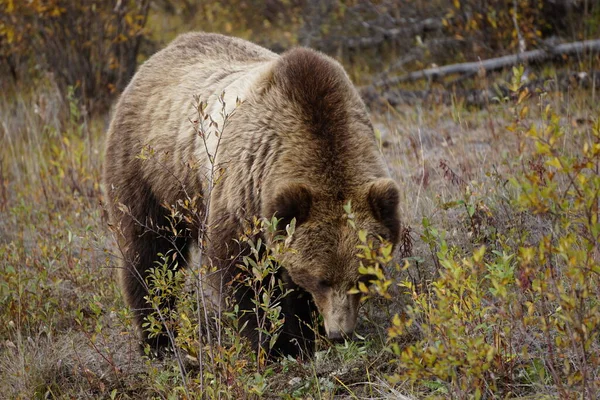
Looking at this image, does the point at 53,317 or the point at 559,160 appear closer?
the point at 559,160

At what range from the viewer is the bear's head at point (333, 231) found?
3.69 meters

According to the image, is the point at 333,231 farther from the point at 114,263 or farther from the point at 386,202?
the point at 114,263

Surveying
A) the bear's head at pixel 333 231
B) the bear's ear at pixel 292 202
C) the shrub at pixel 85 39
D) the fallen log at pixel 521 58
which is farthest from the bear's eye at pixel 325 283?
the shrub at pixel 85 39

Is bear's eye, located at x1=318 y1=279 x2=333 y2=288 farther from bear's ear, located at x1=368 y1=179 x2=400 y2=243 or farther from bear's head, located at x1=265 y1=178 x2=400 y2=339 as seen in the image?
bear's ear, located at x1=368 y1=179 x2=400 y2=243

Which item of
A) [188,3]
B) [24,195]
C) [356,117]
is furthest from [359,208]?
[188,3]

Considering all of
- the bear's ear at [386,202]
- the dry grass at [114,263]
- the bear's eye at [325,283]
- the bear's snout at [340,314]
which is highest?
the bear's ear at [386,202]

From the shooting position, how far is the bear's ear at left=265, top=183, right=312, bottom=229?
12.0 ft

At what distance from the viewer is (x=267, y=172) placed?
4.00m

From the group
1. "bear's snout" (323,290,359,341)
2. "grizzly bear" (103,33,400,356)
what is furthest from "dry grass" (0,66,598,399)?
"grizzly bear" (103,33,400,356)

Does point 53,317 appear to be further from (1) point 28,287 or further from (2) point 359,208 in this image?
(2) point 359,208

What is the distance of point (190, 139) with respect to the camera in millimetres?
4633

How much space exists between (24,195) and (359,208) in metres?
4.52

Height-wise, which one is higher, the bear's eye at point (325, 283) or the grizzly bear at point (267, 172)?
the grizzly bear at point (267, 172)

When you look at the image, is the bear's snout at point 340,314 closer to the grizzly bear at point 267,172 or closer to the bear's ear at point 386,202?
the grizzly bear at point 267,172
